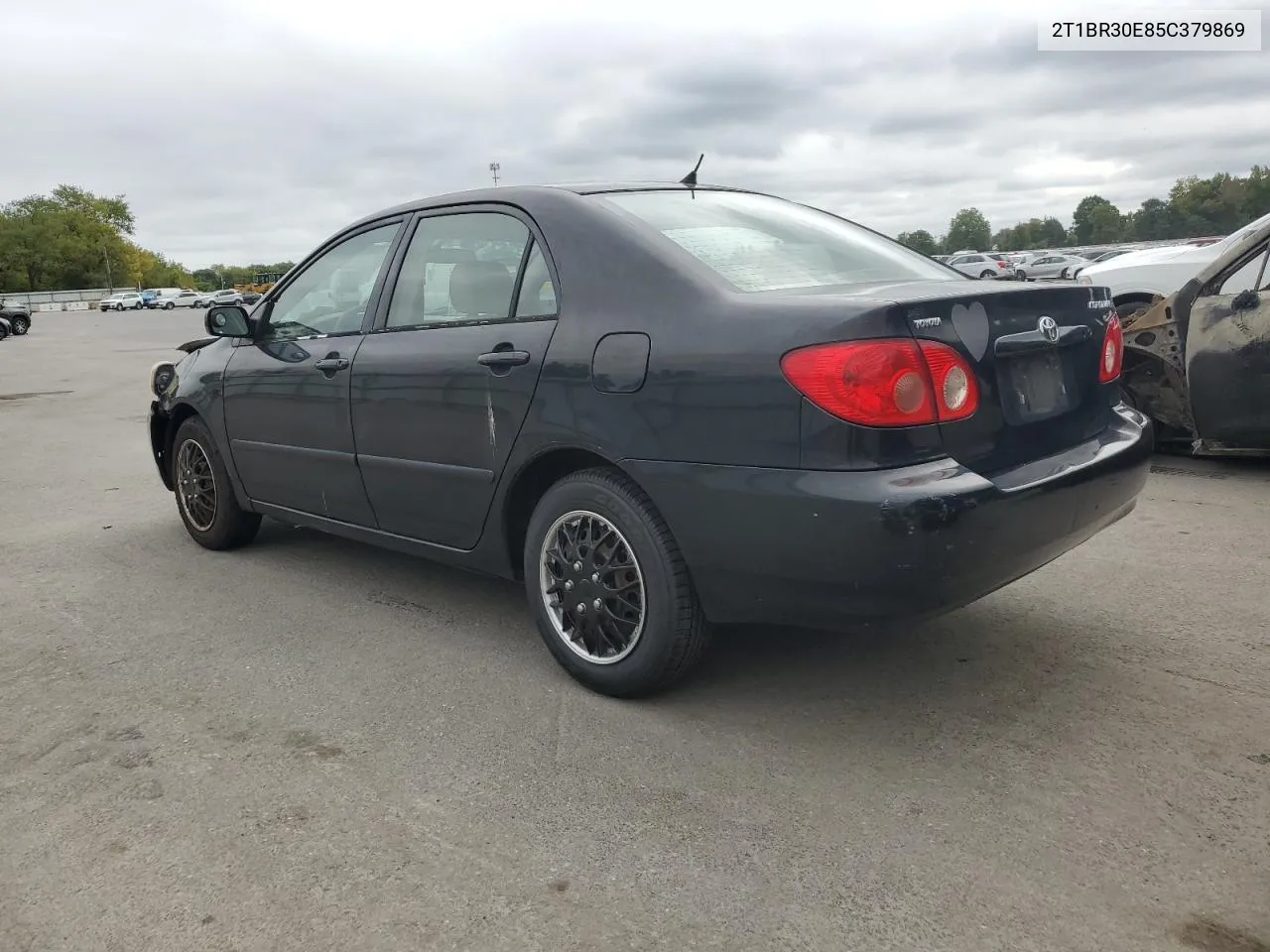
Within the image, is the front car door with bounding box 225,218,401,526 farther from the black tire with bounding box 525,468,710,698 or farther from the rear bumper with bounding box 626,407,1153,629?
the rear bumper with bounding box 626,407,1153,629

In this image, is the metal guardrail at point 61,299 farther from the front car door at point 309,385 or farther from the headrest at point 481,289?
the headrest at point 481,289

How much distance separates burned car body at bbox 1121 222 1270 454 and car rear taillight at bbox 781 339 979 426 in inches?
171

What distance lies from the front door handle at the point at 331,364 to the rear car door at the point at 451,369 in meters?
0.09

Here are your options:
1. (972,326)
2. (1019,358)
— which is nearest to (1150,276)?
(1019,358)

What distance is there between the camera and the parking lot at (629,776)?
2.22m

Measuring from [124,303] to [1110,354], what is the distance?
8471cm

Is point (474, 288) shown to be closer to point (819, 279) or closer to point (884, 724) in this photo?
point (819, 279)

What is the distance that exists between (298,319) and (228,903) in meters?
2.86

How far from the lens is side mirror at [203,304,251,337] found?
4.70 meters

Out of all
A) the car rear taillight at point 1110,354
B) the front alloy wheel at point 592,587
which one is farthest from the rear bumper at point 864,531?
the car rear taillight at point 1110,354

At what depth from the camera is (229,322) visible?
4.71 metres

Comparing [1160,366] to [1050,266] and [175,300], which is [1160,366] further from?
[175,300]

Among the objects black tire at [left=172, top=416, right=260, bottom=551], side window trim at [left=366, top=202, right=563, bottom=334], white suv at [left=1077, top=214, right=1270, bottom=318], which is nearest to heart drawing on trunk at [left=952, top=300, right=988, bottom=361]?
side window trim at [left=366, top=202, right=563, bottom=334]

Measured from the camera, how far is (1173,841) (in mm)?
2395
